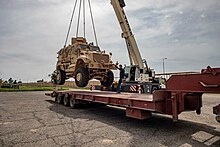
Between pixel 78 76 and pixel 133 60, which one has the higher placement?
pixel 133 60

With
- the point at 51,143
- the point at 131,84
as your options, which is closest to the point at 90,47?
the point at 131,84

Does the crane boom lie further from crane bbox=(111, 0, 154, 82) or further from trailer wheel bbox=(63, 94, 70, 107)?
trailer wheel bbox=(63, 94, 70, 107)

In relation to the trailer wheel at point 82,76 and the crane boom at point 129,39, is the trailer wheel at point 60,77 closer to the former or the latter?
the trailer wheel at point 82,76

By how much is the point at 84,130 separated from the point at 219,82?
348cm

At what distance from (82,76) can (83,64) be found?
695 mm

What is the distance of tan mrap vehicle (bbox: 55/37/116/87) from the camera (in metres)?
8.62

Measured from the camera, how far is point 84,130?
16.3 ft

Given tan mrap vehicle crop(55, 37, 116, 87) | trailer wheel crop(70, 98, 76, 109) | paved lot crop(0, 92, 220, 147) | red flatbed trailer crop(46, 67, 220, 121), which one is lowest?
paved lot crop(0, 92, 220, 147)

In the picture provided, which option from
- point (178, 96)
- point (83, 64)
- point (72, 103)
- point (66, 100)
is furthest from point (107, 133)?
point (66, 100)

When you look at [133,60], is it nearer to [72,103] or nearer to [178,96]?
Result: [72,103]

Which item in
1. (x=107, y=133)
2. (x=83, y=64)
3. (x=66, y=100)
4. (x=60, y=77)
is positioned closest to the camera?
(x=107, y=133)

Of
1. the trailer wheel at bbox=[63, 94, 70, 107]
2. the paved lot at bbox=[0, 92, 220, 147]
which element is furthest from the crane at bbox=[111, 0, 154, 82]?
the paved lot at bbox=[0, 92, 220, 147]

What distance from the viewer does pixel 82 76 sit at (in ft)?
27.8

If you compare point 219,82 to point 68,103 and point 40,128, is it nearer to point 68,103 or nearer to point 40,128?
point 40,128
